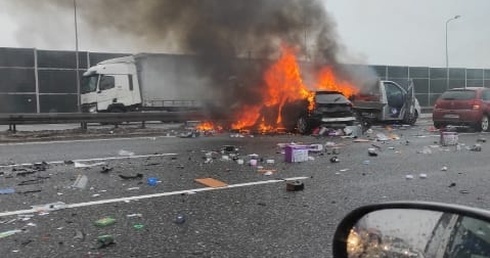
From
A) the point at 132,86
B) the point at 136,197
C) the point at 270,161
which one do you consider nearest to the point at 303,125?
the point at 270,161

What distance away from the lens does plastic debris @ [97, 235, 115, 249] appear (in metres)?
4.19

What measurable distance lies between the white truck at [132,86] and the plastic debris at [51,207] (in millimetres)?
17219

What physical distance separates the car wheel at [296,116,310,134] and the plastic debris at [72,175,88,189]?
8613 millimetres

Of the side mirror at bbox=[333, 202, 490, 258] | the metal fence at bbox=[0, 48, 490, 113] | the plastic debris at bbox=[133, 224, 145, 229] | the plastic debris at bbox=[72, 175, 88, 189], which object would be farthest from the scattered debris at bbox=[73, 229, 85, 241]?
the metal fence at bbox=[0, 48, 490, 113]

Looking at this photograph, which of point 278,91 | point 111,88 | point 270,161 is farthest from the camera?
point 111,88

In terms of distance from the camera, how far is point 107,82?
78.1ft

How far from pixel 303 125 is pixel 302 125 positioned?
41mm

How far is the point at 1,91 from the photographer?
23.5 meters

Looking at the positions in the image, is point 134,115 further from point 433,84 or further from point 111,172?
point 433,84

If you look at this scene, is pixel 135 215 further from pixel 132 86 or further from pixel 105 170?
pixel 132 86

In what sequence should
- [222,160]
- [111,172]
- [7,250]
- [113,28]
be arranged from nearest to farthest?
[7,250], [111,172], [222,160], [113,28]

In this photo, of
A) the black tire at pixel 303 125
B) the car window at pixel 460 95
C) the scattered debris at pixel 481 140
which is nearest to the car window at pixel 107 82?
the black tire at pixel 303 125

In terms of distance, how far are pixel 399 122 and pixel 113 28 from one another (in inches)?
450

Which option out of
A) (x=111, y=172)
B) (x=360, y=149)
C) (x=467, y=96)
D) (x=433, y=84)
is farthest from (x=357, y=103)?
(x=433, y=84)
